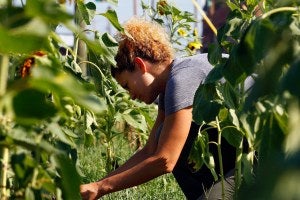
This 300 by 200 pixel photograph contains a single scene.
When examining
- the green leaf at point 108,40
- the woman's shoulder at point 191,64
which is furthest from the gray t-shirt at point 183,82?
the green leaf at point 108,40

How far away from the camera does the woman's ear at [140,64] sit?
289cm

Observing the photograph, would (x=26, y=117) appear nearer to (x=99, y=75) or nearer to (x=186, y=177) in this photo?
(x=99, y=75)

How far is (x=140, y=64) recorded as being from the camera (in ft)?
9.50

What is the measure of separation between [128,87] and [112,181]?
0.44 metres

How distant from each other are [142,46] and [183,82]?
320mm

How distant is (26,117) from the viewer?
0.91m

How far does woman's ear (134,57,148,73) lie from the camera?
2.89 m

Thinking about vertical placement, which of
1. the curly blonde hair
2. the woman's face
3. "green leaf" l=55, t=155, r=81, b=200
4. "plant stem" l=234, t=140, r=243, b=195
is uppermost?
"green leaf" l=55, t=155, r=81, b=200

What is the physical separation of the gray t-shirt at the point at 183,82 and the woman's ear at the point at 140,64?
128mm

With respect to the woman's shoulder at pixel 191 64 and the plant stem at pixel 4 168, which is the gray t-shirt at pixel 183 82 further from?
the plant stem at pixel 4 168

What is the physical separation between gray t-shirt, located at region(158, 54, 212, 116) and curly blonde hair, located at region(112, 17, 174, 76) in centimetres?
14

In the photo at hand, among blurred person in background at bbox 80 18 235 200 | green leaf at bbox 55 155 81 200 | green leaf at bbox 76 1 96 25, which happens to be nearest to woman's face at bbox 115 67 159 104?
blurred person in background at bbox 80 18 235 200

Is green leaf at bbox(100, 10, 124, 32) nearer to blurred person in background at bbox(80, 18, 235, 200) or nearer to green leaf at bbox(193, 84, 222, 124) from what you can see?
blurred person in background at bbox(80, 18, 235, 200)

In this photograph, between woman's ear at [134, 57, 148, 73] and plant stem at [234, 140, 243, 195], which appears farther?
woman's ear at [134, 57, 148, 73]
